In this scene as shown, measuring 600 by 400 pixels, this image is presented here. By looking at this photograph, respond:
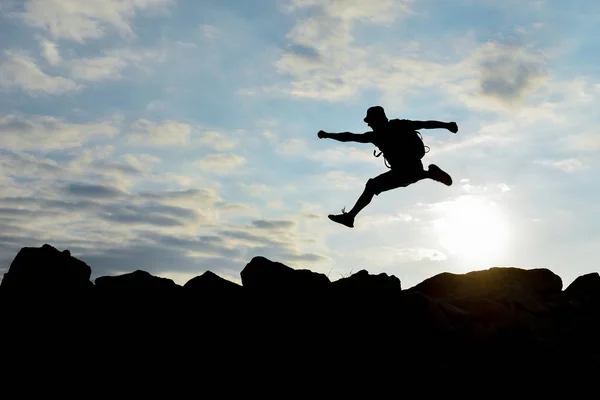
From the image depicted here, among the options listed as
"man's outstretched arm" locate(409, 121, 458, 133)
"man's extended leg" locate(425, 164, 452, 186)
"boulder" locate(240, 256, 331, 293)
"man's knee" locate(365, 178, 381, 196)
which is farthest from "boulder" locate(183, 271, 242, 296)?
"man's outstretched arm" locate(409, 121, 458, 133)

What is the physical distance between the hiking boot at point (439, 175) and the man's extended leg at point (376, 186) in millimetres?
203

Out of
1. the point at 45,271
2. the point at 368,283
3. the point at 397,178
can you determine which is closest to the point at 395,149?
the point at 397,178

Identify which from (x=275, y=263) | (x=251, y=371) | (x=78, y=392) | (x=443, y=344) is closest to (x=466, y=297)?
(x=443, y=344)

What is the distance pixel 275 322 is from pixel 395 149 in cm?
398

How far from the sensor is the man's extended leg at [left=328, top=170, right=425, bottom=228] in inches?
491

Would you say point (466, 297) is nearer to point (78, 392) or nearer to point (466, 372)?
point (466, 372)

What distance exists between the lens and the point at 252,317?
11.8m

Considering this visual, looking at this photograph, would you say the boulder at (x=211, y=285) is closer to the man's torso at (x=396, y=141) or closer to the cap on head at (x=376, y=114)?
the man's torso at (x=396, y=141)

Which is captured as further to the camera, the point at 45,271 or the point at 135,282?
the point at 135,282

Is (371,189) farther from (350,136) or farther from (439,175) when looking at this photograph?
(439,175)

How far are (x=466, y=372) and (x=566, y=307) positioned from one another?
424 cm

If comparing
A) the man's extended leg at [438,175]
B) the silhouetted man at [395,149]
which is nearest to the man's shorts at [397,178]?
the silhouetted man at [395,149]

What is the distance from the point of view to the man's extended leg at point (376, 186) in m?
12.5

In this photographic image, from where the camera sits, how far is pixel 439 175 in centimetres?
1260
